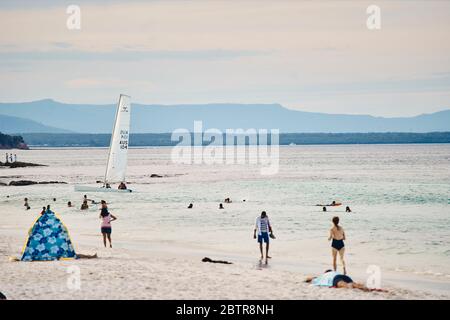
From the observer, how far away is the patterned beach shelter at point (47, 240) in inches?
970

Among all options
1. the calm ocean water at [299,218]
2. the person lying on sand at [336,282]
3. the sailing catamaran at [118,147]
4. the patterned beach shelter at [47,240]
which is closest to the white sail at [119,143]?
the sailing catamaran at [118,147]

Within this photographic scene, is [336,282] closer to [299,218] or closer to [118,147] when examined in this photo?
[299,218]

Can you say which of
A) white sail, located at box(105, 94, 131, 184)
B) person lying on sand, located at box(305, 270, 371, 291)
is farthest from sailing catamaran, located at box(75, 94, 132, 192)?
person lying on sand, located at box(305, 270, 371, 291)

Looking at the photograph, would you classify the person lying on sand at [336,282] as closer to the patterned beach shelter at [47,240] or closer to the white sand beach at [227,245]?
the white sand beach at [227,245]

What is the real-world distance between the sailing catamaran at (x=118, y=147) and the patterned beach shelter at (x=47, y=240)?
4088cm

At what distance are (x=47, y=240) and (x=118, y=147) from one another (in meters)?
43.3

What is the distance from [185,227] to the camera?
43.3 metres

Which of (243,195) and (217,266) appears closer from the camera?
(217,266)

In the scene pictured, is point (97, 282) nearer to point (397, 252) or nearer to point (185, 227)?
point (397, 252)

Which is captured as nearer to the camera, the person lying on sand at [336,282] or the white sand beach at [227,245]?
the white sand beach at [227,245]

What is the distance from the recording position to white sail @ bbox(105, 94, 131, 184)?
6644cm

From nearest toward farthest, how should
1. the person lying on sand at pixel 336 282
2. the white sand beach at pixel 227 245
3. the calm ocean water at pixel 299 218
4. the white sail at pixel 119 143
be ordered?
the white sand beach at pixel 227 245 → the person lying on sand at pixel 336 282 → the calm ocean water at pixel 299 218 → the white sail at pixel 119 143
